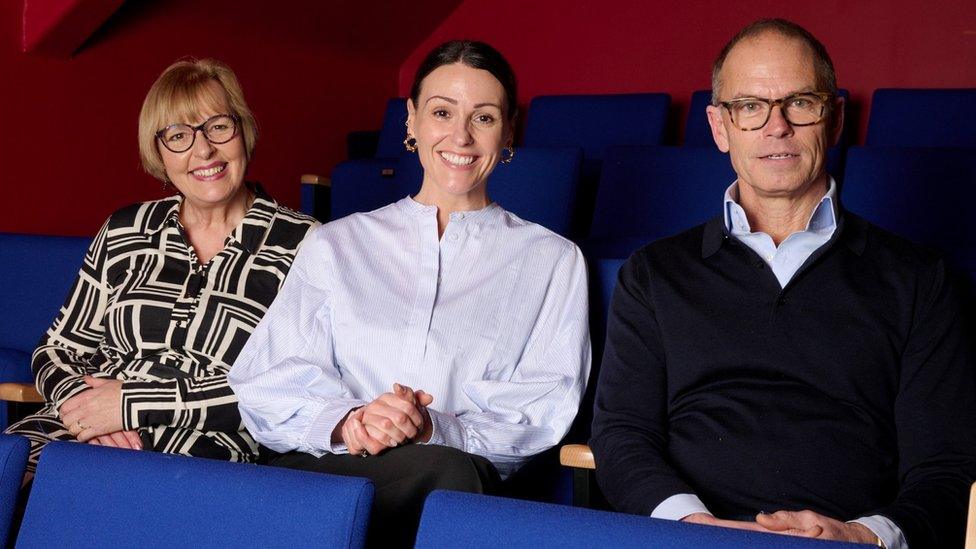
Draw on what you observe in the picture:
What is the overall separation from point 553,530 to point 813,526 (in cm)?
48

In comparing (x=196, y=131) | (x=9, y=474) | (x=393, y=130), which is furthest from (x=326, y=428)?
(x=393, y=130)

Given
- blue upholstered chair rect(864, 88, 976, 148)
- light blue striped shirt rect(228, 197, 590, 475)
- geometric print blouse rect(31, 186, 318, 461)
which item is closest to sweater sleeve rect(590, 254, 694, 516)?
light blue striped shirt rect(228, 197, 590, 475)

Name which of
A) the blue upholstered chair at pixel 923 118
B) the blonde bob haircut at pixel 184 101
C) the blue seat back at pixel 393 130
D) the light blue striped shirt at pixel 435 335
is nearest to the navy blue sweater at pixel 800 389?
the light blue striped shirt at pixel 435 335

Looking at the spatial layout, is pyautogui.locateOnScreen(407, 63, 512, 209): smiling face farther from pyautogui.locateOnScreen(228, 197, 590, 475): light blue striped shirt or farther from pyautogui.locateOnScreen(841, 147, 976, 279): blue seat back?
pyautogui.locateOnScreen(841, 147, 976, 279): blue seat back

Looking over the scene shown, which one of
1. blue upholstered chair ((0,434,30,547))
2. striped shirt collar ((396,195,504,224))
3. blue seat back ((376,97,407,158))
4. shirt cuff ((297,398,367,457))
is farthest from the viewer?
blue seat back ((376,97,407,158))

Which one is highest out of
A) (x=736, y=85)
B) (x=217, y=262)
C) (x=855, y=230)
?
(x=736, y=85)

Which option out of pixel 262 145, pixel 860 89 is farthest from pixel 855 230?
pixel 262 145

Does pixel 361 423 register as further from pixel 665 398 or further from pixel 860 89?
pixel 860 89

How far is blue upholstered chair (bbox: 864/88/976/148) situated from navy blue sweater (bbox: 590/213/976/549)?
2.09 m

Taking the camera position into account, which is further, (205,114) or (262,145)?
(262,145)

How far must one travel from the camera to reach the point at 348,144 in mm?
4785

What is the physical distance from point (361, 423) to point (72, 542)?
52 centimetres

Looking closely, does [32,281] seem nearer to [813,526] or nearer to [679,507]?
[679,507]

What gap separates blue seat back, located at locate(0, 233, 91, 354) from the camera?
7.79 feet
